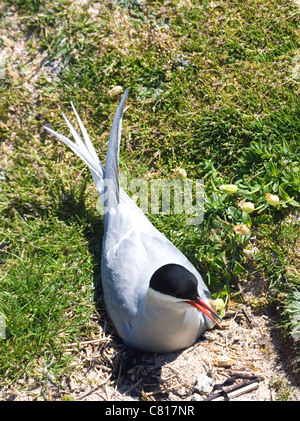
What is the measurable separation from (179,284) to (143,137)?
1546mm

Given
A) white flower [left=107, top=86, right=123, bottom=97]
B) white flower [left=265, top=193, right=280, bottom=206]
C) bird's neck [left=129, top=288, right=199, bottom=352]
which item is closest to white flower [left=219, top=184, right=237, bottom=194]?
white flower [left=265, top=193, right=280, bottom=206]

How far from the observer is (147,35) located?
4.39 meters

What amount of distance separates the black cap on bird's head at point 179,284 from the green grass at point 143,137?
1.75 ft

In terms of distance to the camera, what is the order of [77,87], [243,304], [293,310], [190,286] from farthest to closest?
[77,87] → [243,304] → [293,310] → [190,286]

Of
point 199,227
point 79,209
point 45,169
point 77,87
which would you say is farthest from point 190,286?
point 77,87

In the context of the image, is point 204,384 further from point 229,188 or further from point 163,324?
point 229,188

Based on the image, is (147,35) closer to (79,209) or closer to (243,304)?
(79,209)

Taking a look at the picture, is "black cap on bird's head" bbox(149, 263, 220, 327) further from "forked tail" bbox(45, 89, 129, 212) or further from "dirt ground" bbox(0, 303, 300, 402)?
"forked tail" bbox(45, 89, 129, 212)

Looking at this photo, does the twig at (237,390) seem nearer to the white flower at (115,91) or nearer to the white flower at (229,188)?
the white flower at (229,188)

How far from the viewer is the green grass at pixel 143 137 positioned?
338 cm

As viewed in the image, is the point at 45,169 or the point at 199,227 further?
the point at 45,169

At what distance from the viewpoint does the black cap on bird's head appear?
2809mm

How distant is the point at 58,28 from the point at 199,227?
2095mm

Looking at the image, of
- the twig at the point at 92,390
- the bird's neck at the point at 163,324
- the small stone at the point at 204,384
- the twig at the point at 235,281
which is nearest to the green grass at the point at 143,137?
the twig at the point at 235,281
